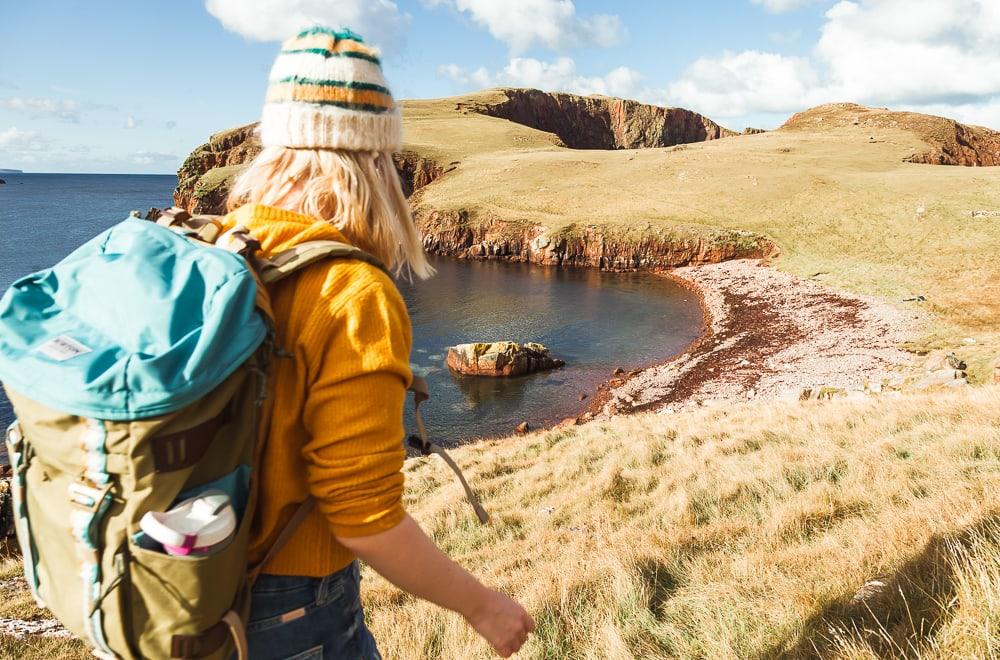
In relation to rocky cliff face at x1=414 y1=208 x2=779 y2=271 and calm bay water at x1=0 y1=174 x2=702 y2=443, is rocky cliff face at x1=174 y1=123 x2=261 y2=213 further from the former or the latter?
rocky cliff face at x1=414 y1=208 x2=779 y2=271

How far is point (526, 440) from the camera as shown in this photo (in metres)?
14.6

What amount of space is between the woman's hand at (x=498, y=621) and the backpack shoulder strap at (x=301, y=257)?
111 centimetres

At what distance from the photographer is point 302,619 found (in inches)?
73.5

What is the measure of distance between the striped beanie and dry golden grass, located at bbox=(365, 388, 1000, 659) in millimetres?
3101

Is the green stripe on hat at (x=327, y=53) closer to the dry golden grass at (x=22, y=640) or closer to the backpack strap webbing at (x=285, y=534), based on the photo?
the backpack strap webbing at (x=285, y=534)

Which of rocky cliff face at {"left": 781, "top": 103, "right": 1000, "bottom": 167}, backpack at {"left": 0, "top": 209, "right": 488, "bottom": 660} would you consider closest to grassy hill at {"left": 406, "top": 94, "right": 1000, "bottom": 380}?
rocky cliff face at {"left": 781, "top": 103, "right": 1000, "bottom": 167}

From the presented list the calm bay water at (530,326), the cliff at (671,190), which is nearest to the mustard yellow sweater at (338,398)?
the calm bay water at (530,326)

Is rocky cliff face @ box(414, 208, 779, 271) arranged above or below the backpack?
below

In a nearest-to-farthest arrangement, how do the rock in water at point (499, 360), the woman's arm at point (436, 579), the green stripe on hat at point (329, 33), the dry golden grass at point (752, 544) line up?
the woman's arm at point (436, 579) → the green stripe on hat at point (329, 33) → the dry golden grass at point (752, 544) → the rock in water at point (499, 360)

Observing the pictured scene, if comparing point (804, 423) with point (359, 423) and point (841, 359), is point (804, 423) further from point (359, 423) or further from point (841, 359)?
point (841, 359)

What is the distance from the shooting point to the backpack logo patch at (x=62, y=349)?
1.41 metres

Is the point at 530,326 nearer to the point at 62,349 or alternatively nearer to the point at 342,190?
the point at 342,190

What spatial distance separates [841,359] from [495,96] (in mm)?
134244

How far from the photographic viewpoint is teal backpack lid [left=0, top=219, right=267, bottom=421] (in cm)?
135
